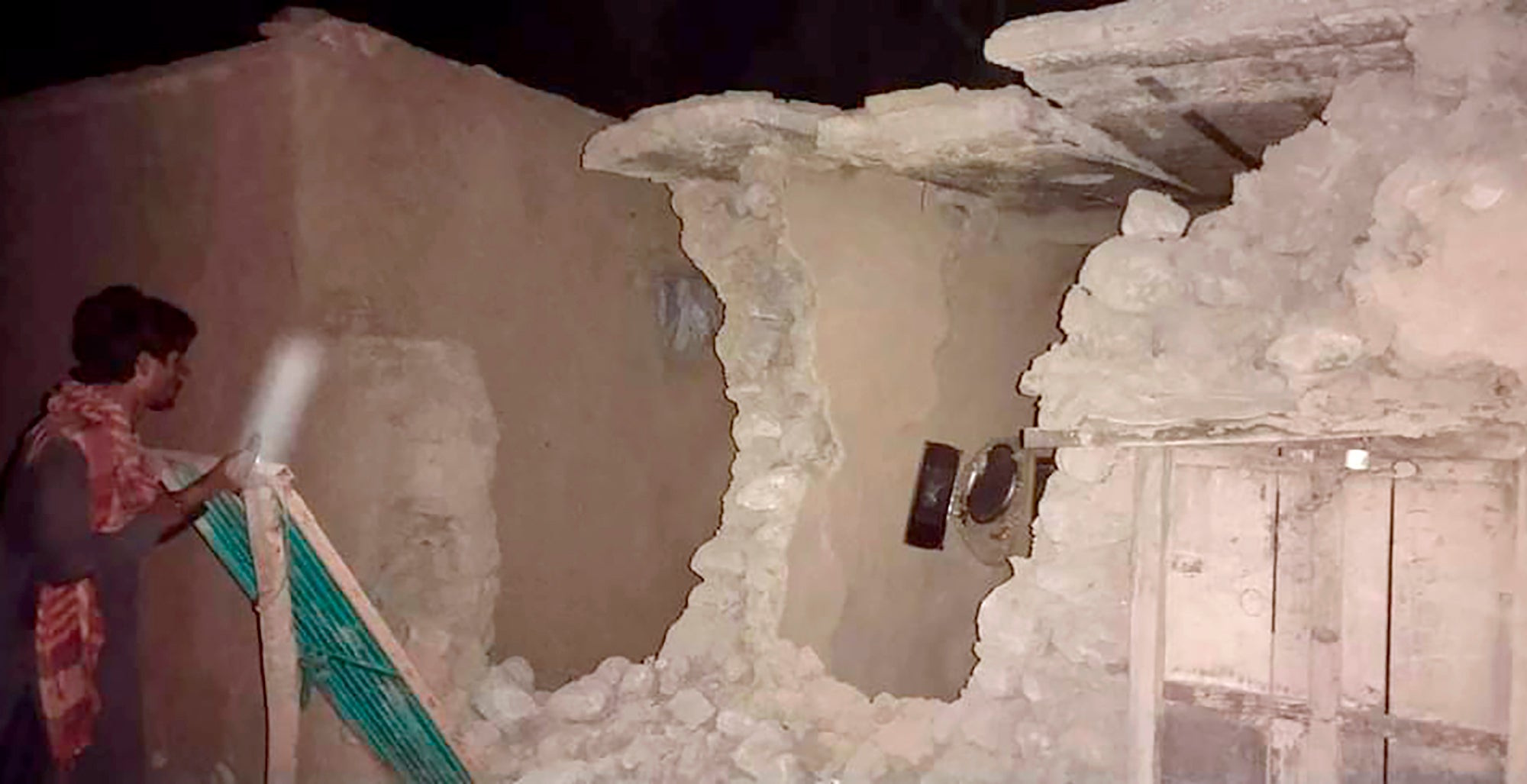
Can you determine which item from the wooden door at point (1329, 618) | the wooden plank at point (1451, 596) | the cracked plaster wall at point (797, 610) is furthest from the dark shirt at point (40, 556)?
the wooden plank at point (1451, 596)

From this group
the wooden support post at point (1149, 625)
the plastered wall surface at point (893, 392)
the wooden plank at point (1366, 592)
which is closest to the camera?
the wooden plank at point (1366, 592)

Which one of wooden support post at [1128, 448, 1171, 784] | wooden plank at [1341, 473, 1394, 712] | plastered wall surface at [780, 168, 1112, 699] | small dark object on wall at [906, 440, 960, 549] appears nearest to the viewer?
wooden plank at [1341, 473, 1394, 712]

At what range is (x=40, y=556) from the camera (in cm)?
362

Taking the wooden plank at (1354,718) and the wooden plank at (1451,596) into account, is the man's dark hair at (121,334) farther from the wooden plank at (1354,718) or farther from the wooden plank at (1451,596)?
the wooden plank at (1451,596)

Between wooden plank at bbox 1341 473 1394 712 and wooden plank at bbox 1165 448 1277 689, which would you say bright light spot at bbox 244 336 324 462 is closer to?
wooden plank at bbox 1165 448 1277 689

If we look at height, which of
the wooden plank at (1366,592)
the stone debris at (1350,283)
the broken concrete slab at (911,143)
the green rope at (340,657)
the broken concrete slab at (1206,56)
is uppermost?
the broken concrete slab at (911,143)

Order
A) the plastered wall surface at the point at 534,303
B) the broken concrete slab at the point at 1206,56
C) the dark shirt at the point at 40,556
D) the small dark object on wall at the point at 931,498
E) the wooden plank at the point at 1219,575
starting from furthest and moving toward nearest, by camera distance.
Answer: the small dark object on wall at the point at 931,498 → the plastered wall surface at the point at 534,303 → the dark shirt at the point at 40,556 → the wooden plank at the point at 1219,575 → the broken concrete slab at the point at 1206,56

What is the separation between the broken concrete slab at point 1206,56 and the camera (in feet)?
9.36

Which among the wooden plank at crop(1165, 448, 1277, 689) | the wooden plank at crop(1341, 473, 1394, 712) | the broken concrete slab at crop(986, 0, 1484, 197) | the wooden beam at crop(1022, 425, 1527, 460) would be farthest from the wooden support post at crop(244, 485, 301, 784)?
the wooden plank at crop(1341, 473, 1394, 712)

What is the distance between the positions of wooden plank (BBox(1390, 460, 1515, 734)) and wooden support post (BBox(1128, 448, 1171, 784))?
22.3 inches

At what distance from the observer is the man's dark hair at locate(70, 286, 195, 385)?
3.86m

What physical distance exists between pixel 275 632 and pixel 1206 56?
9.80 feet

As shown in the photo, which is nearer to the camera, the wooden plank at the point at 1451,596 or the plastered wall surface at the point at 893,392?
the wooden plank at the point at 1451,596

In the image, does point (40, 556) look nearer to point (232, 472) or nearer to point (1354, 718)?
point (232, 472)
